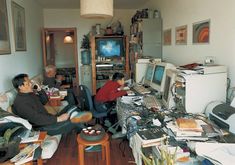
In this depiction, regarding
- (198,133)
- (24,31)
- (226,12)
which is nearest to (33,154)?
(198,133)

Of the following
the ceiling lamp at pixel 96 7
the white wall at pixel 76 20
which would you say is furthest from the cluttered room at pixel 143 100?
the white wall at pixel 76 20

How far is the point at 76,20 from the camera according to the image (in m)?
6.25

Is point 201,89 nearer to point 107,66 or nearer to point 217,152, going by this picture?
point 217,152

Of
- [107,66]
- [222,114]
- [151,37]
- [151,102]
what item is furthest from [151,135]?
[107,66]

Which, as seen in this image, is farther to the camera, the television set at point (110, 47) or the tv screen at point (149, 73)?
the television set at point (110, 47)

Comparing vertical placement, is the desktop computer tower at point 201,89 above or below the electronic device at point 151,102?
above

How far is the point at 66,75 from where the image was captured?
7.59 metres

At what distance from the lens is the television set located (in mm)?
6129

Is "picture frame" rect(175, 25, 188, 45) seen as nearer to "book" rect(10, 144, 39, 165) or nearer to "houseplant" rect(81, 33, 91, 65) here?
"book" rect(10, 144, 39, 165)

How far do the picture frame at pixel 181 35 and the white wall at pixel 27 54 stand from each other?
2.54 metres

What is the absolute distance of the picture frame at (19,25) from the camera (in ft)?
11.1

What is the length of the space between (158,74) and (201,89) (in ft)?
3.49

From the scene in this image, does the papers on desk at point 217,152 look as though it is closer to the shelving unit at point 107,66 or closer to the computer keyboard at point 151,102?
the computer keyboard at point 151,102

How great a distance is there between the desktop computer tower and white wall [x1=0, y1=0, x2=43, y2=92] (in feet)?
7.34
